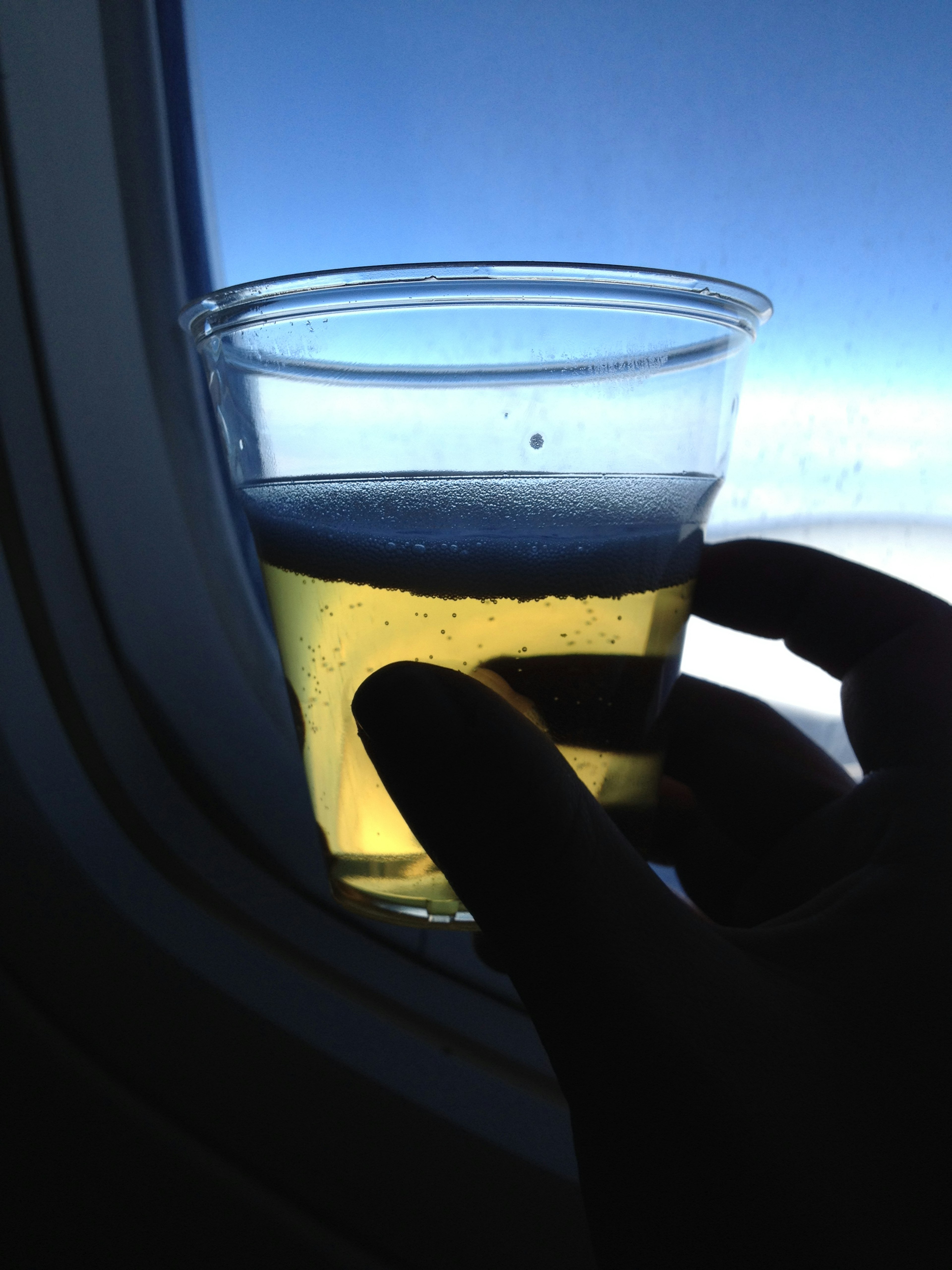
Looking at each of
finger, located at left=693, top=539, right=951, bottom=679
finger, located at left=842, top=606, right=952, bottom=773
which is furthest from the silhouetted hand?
finger, located at left=693, top=539, right=951, bottom=679

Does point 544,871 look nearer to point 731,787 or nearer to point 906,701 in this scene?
point 906,701

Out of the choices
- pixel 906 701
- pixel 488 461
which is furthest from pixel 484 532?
pixel 906 701

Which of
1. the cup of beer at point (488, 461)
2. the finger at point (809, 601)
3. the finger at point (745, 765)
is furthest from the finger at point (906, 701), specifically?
the cup of beer at point (488, 461)

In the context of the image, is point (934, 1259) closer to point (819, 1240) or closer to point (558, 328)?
point (819, 1240)

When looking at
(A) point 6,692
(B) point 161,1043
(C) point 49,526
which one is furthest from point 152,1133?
(C) point 49,526

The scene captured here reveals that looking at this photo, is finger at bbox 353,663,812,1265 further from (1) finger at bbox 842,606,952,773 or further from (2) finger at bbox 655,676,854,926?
(2) finger at bbox 655,676,854,926

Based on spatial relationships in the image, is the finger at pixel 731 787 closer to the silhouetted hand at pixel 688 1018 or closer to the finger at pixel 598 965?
the silhouetted hand at pixel 688 1018
